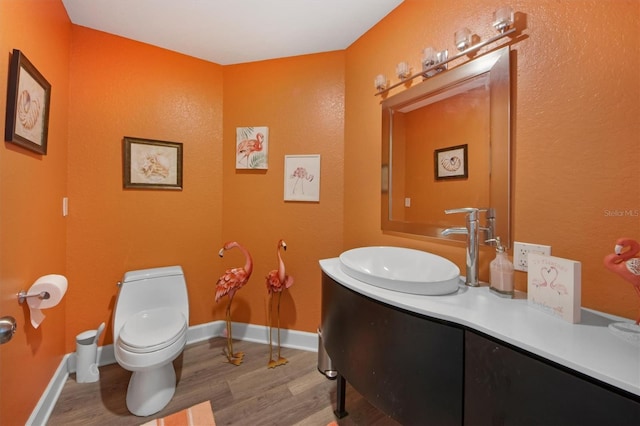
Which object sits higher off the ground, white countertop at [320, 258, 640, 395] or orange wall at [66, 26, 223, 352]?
orange wall at [66, 26, 223, 352]

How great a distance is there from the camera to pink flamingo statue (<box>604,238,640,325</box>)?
0.68m

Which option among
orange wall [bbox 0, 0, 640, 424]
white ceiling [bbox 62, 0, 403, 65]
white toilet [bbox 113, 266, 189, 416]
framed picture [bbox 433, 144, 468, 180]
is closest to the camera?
orange wall [bbox 0, 0, 640, 424]

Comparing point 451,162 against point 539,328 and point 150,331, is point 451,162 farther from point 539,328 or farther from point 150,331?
point 150,331

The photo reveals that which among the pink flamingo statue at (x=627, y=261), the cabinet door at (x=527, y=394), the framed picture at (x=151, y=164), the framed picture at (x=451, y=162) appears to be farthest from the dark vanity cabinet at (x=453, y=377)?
the framed picture at (x=151, y=164)

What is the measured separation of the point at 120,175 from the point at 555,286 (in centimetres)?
253

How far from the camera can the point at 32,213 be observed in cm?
125

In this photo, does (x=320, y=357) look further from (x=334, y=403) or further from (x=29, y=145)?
(x=29, y=145)

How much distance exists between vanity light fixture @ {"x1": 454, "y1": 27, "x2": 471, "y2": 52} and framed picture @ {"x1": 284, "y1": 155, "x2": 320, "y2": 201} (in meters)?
1.11

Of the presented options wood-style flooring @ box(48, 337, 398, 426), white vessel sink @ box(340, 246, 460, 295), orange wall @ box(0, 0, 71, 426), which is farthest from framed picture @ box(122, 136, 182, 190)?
white vessel sink @ box(340, 246, 460, 295)

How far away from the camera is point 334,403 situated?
1479 mm

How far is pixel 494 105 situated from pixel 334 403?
1811 millimetres

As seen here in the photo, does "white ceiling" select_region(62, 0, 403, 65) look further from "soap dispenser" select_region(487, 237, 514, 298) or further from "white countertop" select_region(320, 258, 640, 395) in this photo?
"white countertop" select_region(320, 258, 640, 395)

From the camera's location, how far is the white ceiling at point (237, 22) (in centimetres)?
150

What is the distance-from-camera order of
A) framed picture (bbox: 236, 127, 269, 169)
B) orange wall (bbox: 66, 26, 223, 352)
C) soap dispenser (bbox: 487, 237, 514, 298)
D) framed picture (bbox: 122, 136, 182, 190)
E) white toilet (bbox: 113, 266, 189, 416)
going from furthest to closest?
framed picture (bbox: 236, 127, 269, 169) → framed picture (bbox: 122, 136, 182, 190) → orange wall (bbox: 66, 26, 223, 352) → white toilet (bbox: 113, 266, 189, 416) → soap dispenser (bbox: 487, 237, 514, 298)
